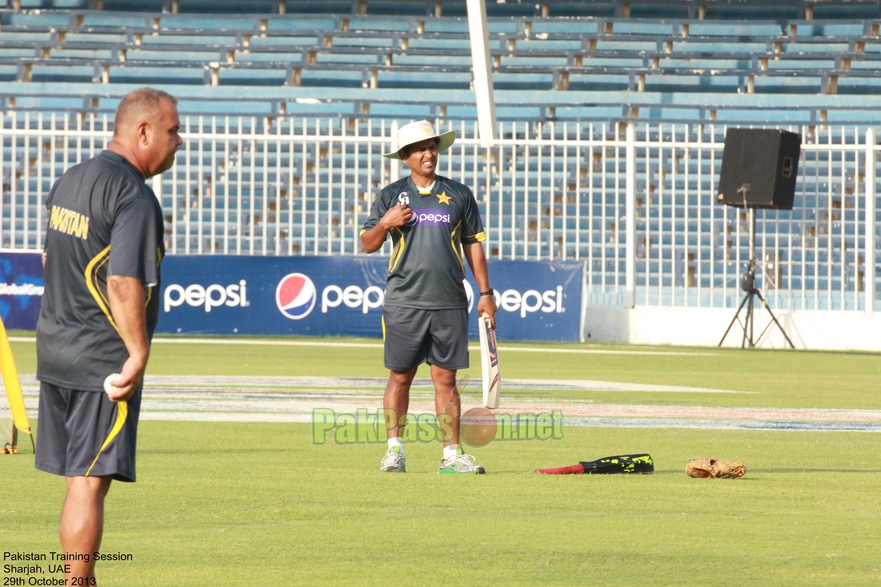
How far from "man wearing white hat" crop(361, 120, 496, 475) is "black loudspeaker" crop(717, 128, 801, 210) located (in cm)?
1097

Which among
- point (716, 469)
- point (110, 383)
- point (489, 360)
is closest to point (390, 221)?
point (489, 360)

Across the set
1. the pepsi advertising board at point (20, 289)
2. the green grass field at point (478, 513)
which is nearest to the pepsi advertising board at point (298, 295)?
the pepsi advertising board at point (20, 289)

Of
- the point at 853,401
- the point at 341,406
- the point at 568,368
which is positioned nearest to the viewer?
the point at 341,406

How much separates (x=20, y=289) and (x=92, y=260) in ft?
50.6

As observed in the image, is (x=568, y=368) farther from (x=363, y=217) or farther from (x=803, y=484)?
(x=803, y=484)

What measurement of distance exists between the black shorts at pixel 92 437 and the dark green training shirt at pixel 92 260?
0.18 feet

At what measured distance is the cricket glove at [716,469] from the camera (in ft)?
22.3

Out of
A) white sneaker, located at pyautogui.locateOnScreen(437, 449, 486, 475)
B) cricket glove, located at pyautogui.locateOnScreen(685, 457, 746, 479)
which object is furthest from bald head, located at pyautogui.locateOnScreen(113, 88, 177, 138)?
cricket glove, located at pyautogui.locateOnScreen(685, 457, 746, 479)

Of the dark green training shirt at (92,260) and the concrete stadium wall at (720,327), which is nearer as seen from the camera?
the dark green training shirt at (92,260)

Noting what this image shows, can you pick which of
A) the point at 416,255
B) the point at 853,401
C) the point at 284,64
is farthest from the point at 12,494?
the point at 284,64

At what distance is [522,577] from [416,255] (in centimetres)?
288

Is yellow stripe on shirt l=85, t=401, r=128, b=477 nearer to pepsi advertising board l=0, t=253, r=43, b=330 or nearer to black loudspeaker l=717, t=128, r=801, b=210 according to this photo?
black loudspeaker l=717, t=128, r=801, b=210

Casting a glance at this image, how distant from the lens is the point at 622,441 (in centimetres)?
839

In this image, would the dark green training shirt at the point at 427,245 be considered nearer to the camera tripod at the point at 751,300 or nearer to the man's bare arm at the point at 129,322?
the man's bare arm at the point at 129,322
